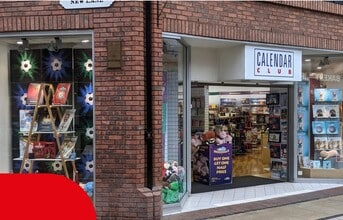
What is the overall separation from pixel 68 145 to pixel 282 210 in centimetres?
365

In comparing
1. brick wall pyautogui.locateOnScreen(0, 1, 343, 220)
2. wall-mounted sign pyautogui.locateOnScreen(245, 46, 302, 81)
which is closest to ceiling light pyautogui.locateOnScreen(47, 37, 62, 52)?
brick wall pyautogui.locateOnScreen(0, 1, 343, 220)

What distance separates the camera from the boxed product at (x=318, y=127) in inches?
397

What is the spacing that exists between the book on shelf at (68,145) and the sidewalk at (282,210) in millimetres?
1862

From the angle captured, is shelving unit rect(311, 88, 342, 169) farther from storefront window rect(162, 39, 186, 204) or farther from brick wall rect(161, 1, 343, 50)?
storefront window rect(162, 39, 186, 204)

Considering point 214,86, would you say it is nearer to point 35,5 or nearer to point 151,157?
point 151,157

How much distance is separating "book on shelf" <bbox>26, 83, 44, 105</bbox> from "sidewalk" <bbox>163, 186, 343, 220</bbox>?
2778mm

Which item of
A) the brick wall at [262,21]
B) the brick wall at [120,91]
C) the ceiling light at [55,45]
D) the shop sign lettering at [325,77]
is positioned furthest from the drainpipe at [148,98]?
the shop sign lettering at [325,77]

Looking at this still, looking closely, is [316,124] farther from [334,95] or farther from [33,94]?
[33,94]

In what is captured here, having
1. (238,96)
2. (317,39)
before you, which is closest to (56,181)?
(317,39)

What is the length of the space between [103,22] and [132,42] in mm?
537

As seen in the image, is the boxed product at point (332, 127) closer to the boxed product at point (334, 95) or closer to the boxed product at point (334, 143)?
the boxed product at point (334, 143)

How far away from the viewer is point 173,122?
7762mm

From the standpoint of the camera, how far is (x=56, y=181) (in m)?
2.66

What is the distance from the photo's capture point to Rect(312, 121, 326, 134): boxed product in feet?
33.1
